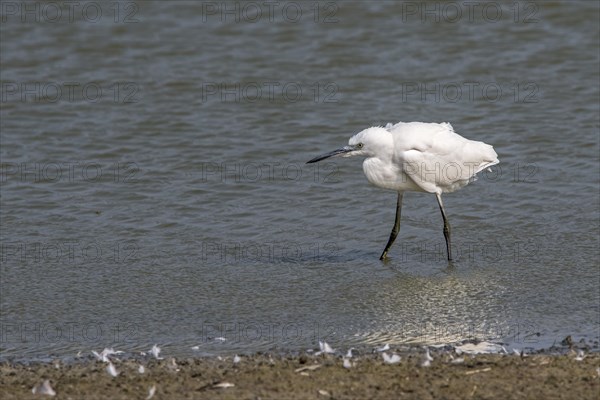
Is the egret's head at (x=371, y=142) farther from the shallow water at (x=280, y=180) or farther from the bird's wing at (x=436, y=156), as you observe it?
the shallow water at (x=280, y=180)

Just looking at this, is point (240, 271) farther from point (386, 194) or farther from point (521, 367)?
point (521, 367)

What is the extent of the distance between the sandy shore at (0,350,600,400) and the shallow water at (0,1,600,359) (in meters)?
0.78

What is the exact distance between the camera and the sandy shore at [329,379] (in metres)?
5.72

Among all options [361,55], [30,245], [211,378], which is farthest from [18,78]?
[211,378]

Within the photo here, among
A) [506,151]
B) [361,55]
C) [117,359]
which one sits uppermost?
[361,55]

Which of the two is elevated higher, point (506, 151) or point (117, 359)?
point (506, 151)

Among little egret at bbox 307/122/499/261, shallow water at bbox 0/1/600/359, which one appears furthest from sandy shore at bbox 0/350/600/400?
little egret at bbox 307/122/499/261

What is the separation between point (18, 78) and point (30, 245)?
18.3ft

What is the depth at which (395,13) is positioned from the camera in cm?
1608

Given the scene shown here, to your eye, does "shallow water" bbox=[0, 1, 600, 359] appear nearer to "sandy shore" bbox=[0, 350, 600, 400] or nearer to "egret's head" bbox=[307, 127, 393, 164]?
"sandy shore" bbox=[0, 350, 600, 400]

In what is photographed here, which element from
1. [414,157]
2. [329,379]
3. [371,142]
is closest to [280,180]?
[371,142]

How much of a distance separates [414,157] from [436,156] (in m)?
0.27

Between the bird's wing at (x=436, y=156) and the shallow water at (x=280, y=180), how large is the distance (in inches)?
24.1

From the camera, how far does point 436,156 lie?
915cm
